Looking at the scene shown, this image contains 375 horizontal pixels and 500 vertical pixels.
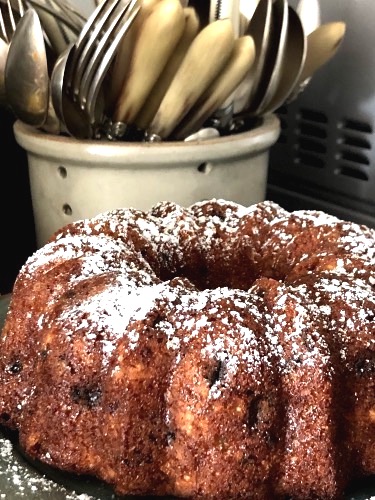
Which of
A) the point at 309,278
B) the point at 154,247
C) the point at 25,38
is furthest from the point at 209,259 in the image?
the point at 25,38

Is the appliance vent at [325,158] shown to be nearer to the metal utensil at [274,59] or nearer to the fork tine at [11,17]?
the metal utensil at [274,59]

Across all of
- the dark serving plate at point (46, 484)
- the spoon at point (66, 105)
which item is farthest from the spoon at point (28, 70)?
the dark serving plate at point (46, 484)

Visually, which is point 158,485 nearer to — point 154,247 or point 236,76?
point 154,247

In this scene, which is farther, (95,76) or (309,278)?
(95,76)

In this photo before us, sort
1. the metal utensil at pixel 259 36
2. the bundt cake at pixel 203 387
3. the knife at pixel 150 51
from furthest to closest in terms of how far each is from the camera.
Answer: the metal utensil at pixel 259 36 → the knife at pixel 150 51 → the bundt cake at pixel 203 387

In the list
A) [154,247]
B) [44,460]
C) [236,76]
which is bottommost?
[44,460]

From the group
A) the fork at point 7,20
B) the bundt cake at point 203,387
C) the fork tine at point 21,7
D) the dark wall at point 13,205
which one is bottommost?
the dark wall at point 13,205

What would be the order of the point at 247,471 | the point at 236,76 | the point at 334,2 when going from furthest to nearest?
1. the point at 334,2
2. the point at 236,76
3. the point at 247,471

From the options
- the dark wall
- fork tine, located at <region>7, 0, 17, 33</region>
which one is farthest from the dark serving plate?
fork tine, located at <region>7, 0, 17, 33</region>
